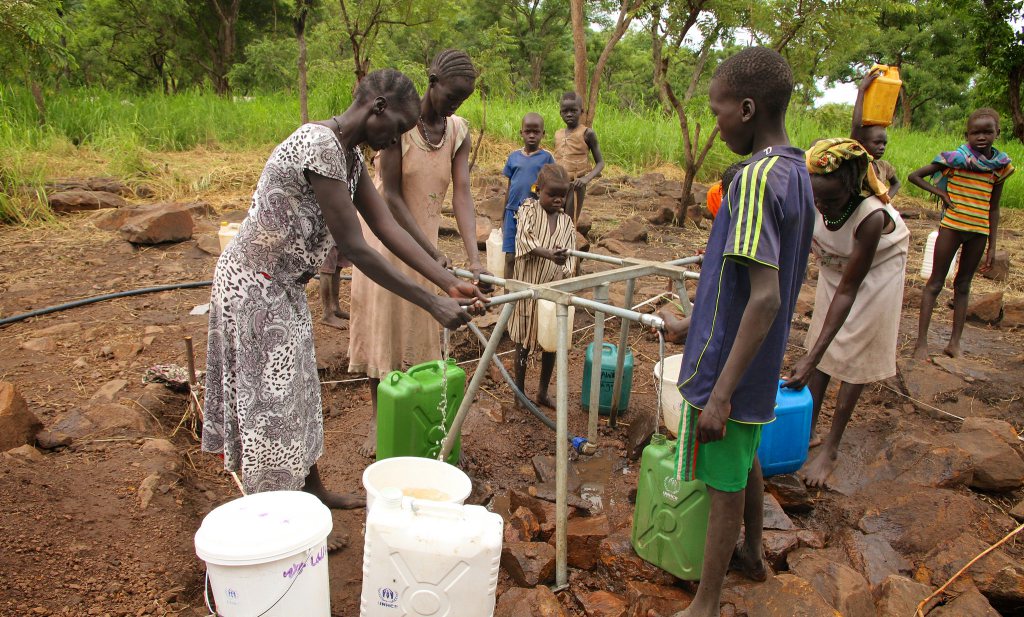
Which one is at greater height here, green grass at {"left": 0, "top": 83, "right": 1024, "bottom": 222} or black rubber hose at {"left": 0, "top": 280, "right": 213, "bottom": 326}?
green grass at {"left": 0, "top": 83, "right": 1024, "bottom": 222}

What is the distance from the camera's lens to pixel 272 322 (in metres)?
2.23

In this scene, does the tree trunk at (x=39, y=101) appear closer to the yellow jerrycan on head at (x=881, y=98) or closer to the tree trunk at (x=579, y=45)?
the tree trunk at (x=579, y=45)

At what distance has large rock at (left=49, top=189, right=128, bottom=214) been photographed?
7152 mm

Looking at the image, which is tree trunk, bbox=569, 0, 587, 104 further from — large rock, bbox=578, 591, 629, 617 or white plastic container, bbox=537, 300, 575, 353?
large rock, bbox=578, 591, 629, 617

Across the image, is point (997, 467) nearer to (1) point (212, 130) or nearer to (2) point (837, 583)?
(2) point (837, 583)

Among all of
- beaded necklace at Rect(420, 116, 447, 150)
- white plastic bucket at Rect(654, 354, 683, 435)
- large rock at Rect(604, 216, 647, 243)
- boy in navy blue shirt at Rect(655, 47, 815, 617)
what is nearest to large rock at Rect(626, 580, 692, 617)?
boy in navy blue shirt at Rect(655, 47, 815, 617)

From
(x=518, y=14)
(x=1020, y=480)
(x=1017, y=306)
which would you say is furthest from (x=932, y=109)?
(x=1020, y=480)

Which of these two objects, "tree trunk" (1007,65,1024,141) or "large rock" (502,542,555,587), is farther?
"tree trunk" (1007,65,1024,141)

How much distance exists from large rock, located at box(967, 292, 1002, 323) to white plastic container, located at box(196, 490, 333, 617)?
5.87 metres

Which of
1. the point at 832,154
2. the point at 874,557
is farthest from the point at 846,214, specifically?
the point at 874,557

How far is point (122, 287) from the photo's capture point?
5.52 meters

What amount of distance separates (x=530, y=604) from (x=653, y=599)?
0.42m

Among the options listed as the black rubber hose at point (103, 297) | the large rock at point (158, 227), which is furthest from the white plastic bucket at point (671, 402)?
the large rock at point (158, 227)

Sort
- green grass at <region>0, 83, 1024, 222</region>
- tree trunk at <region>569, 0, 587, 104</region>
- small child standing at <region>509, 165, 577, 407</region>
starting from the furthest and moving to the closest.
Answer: green grass at <region>0, 83, 1024, 222</region>, tree trunk at <region>569, 0, 587, 104</region>, small child standing at <region>509, 165, 577, 407</region>
